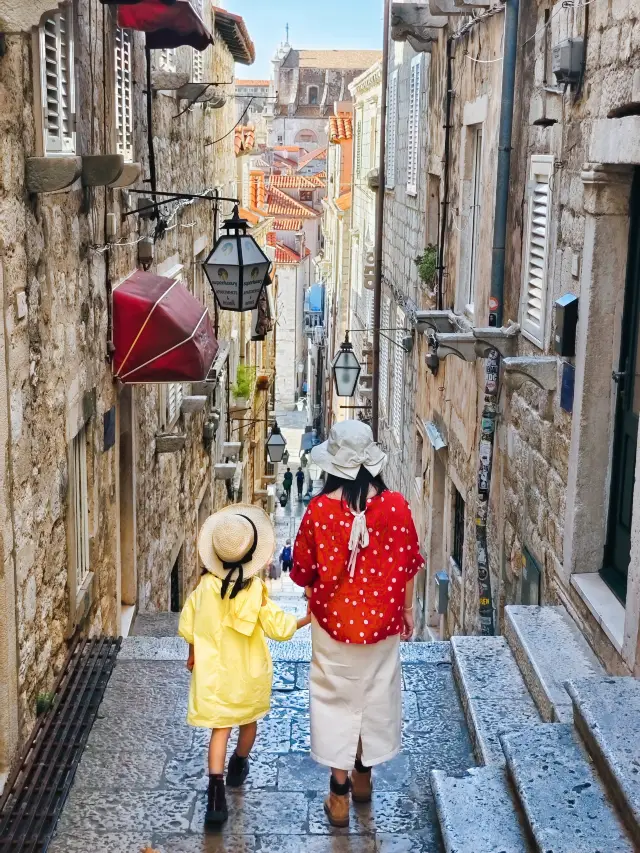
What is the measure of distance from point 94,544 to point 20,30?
354 centimetres

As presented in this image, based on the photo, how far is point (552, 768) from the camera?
3861 mm

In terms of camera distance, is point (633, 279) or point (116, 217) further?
point (116, 217)

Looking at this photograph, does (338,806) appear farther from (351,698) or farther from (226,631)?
(226,631)

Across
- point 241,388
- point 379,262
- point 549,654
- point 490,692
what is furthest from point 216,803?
point 241,388

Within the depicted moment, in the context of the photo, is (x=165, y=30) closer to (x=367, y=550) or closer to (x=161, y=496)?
(x=161, y=496)

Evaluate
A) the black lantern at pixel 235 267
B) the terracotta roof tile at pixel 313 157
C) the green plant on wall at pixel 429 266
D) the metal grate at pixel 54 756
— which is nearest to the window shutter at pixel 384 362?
the green plant on wall at pixel 429 266

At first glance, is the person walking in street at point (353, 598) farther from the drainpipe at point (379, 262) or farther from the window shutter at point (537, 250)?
the drainpipe at point (379, 262)

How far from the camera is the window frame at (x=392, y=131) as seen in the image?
51.6 ft

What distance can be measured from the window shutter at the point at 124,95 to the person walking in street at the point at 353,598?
431cm

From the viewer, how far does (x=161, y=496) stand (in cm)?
1003

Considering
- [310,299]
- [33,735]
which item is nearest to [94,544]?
[33,735]

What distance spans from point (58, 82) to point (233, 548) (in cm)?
271

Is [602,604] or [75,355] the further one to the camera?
[75,355]

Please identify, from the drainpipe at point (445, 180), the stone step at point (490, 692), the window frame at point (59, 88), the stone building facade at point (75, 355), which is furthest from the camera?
the drainpipe at point (445, 180)
